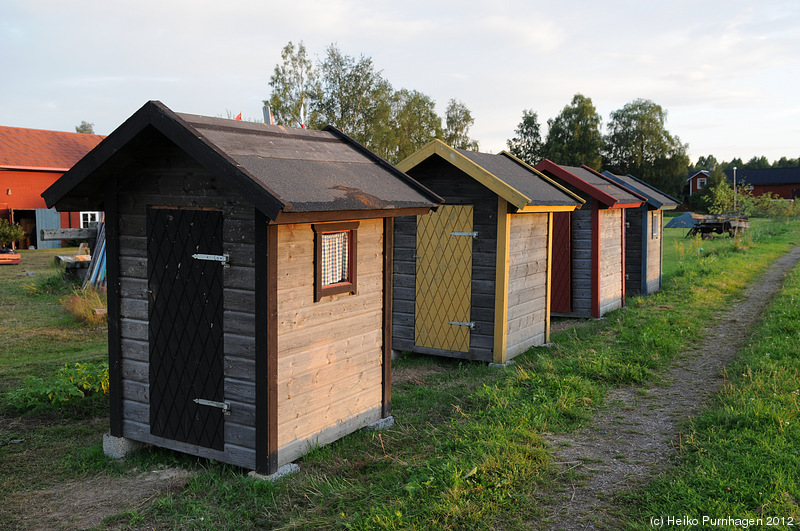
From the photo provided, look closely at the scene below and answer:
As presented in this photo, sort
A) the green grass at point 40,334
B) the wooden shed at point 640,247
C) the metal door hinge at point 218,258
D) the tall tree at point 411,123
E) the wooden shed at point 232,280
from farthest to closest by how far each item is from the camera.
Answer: the tall tree at point 411,123, the wooden shed at point 640,247, the green grass at point 40,334, the metal door hinge at point 218,258, the wooden shed at point 232,280

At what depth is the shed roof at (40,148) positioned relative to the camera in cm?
3425

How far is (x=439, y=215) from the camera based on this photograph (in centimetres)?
1020

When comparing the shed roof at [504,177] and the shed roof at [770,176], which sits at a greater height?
the shed roof at [770,176]

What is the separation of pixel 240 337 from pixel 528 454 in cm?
266

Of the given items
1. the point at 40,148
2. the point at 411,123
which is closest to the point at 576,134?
the point at 411,123

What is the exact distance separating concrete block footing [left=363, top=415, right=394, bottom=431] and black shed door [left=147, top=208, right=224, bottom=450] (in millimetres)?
1663

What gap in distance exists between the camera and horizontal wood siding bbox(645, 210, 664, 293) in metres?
16.8

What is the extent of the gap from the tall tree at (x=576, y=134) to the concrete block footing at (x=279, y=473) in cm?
5716

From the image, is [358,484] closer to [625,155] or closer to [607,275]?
[607,275]

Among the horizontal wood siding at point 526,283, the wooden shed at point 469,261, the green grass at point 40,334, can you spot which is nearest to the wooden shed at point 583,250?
the horizontal wood siding at point 526,283

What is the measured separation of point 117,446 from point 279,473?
1845 mm

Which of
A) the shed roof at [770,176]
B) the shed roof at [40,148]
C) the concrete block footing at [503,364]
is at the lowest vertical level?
the concrete block footing at [503,364]

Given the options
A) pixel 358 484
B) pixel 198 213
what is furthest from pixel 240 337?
pixel 358 484

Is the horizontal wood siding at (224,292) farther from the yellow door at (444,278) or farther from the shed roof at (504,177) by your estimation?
the yellow door at (444,278)
